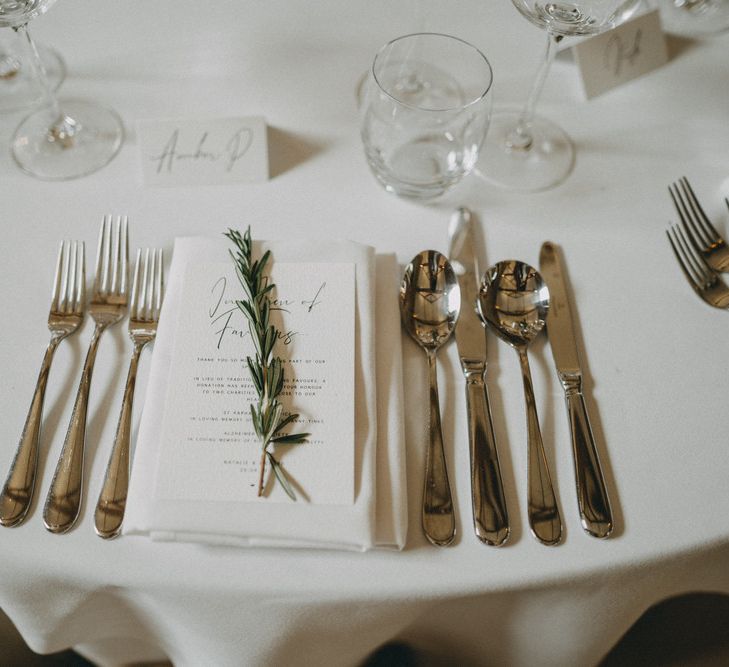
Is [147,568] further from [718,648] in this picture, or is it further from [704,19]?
[704,19]

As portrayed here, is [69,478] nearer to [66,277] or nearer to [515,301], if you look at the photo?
[66,277]

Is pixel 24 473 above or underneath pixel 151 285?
underneath

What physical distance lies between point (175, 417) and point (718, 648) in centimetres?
78

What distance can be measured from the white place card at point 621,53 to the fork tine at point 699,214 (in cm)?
19

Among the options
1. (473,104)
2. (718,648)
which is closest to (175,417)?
(473,104)

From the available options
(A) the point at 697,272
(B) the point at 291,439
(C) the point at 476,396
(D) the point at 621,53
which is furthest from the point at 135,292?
(D) the point at 621,53

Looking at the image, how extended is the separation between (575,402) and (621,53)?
55 centimetres

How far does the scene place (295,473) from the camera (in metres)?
0.50

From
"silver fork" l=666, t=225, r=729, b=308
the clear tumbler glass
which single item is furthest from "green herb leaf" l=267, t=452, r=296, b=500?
"silver fork" l=666, t=225, r=729, b=308

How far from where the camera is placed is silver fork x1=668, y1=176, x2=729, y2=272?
0.69m

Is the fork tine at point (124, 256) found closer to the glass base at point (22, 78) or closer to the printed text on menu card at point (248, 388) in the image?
the printed text on menu card at point (248, 388)

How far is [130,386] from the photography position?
57 cm

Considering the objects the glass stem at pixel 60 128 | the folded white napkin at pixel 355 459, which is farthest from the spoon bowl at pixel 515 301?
the glass stem at pixel 60 128

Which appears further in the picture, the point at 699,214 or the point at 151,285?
the point at 699,214
